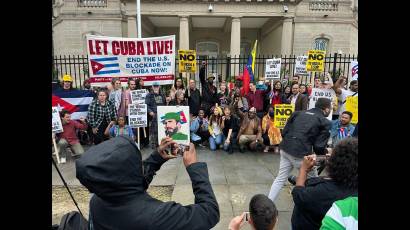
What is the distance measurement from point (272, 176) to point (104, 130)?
4585 mm

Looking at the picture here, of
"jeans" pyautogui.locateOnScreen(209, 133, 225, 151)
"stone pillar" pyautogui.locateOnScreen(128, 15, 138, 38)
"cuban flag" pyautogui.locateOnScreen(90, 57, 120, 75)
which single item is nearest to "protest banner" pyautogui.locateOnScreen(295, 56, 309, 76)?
"jeans" pyautogui.locateOnScreen(209, 133, 225, 151)

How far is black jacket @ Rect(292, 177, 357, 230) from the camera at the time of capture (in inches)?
85.5

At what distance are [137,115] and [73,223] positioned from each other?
607 cm

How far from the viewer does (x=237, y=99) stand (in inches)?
344

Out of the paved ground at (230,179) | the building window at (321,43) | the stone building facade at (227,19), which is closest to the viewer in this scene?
the paved ground at (230,179)

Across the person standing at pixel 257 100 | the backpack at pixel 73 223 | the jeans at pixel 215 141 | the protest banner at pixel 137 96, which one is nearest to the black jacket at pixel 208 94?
the person standing at pixel 257 100

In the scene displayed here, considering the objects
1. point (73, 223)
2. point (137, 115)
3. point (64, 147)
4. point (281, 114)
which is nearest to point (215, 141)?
point (281, 114)

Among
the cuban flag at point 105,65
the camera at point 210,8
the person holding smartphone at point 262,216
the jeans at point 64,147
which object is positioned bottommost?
the jeans at point 64,147

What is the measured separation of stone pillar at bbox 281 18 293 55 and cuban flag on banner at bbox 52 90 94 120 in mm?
18417

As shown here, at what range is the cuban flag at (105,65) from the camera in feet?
23.6

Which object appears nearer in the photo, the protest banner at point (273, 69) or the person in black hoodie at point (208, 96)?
the person in black hoodie at point (208, 96)

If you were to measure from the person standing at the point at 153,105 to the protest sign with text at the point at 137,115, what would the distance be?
22.6 inches

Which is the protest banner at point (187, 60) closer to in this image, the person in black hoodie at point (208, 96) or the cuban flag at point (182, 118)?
the person in black hoodie at point (208, 96)

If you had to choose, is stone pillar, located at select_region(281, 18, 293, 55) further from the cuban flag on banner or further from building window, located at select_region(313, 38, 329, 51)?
the cuban flag on banner
